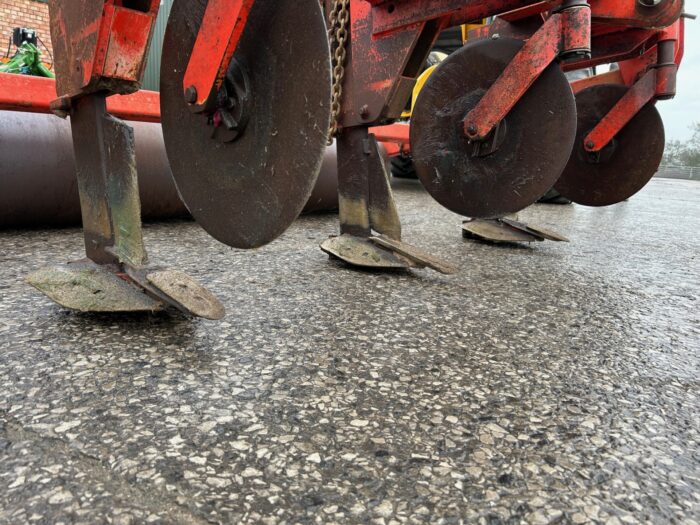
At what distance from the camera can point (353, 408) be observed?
877 millimetres

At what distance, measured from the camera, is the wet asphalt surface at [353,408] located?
653 mm

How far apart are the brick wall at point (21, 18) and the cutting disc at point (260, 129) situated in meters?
9.05

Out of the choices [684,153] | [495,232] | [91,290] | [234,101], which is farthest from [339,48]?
[684,153]

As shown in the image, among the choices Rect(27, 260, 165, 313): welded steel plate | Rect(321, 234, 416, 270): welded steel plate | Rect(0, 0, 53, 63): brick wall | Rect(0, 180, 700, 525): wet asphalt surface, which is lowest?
Rect(0, 180, 700, 525): wet asphalt surface

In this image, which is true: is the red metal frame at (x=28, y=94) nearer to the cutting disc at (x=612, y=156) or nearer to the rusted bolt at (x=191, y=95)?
the rusted bolt at (x=191, y=95)

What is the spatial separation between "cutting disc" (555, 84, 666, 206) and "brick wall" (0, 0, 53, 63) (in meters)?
8.89

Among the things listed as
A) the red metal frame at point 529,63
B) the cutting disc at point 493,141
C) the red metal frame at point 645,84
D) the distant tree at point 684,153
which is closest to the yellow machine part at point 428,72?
the cutting disc at point 493,141

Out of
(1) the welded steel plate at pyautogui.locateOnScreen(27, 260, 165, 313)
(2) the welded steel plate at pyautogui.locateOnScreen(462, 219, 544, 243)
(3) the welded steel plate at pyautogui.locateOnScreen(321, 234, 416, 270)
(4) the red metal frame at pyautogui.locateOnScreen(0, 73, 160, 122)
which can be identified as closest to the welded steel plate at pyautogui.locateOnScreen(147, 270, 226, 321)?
(1) the welded steel plate at pyautogui.locateOnScreen(27, 260, 165, 313)

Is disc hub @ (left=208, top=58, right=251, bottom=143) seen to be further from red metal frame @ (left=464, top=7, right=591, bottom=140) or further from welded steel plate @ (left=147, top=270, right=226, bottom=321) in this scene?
red metal frame @ (left=464, top=7, right=591, bottom=140)

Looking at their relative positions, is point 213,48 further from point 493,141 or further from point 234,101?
point 493,141

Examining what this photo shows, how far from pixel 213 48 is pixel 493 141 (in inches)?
53.1

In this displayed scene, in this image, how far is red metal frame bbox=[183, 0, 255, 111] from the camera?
109 centimetres

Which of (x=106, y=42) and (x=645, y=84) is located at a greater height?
(x=645, y=84)

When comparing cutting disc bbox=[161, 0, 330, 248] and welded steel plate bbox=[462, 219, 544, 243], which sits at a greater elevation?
cutting disc bbox=[161, 0, 330, 248]
